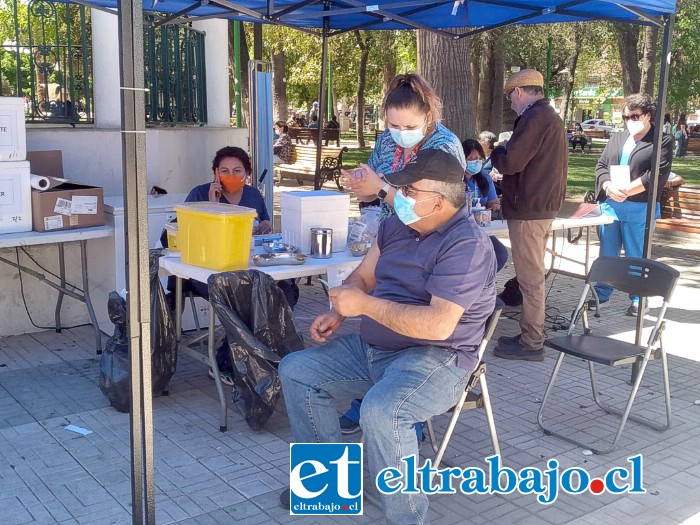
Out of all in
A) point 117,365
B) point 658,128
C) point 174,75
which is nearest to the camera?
point 117,365

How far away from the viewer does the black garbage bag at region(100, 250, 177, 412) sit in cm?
423

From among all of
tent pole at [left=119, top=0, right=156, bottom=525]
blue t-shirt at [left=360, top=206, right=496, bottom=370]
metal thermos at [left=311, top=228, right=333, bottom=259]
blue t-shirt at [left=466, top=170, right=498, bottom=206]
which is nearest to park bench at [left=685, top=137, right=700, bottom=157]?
blue t-shirt at [left=466, top=170, right=498, bottom=206]

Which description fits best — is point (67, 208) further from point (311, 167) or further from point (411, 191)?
point (311, 167)

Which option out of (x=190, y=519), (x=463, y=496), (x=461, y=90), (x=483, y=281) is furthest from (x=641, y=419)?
(x=461, y=90)

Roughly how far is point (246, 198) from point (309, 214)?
96 cm

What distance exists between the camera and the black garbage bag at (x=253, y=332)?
3914mm

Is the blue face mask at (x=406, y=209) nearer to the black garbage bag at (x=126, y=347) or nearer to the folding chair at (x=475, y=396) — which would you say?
the folding chair at (x=475, y=396)

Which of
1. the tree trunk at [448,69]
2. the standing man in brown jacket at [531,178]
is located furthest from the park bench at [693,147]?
the standing man in brown jacket at [531,178]

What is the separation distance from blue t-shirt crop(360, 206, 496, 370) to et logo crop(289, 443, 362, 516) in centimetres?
50

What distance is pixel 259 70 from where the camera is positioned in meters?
7.78

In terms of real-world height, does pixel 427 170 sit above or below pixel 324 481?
above

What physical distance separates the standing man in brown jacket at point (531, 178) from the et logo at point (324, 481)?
246 cm

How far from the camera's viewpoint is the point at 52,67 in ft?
20.4

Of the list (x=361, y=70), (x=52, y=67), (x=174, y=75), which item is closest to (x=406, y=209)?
(x=52, y=67)
